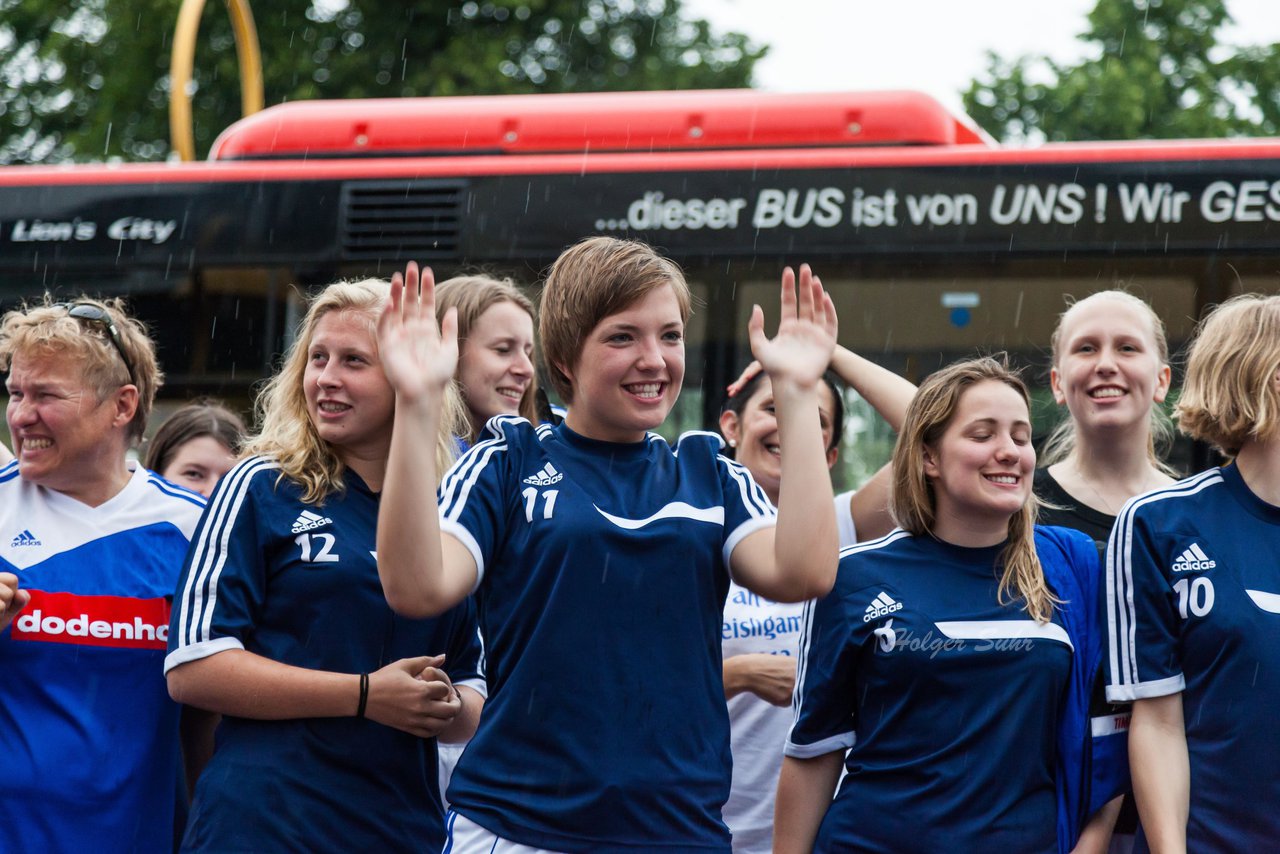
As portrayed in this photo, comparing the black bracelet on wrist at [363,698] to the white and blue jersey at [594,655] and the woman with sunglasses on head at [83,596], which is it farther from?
the woman with sunglasses on head at [83,596]

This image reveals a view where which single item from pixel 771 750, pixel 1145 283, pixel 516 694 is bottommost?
pixel 771 750

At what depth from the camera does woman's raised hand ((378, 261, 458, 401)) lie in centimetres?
271

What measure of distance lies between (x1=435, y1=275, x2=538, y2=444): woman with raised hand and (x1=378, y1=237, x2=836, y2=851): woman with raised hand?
55.1 inches

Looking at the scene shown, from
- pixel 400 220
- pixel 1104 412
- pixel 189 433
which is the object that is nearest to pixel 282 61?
pixel 400 220

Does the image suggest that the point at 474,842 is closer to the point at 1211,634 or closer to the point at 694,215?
the point at 1211,634

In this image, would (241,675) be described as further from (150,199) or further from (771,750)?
(150,199)

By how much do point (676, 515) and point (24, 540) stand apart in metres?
1.67

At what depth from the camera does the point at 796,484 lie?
284cm

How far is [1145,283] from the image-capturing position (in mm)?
7422

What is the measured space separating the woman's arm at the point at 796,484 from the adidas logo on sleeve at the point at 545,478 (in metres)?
0.38

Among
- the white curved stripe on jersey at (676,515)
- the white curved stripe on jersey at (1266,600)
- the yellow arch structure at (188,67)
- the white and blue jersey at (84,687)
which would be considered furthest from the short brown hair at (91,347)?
the yellow arch structure at (188,67)

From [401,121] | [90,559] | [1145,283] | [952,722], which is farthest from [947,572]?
[401,121]

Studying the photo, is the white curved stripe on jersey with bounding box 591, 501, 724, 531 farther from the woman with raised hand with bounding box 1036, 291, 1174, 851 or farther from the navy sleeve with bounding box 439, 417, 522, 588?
the woman with raised hand with bounding box 1036, 291, 1174, 851

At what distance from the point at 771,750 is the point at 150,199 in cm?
570
